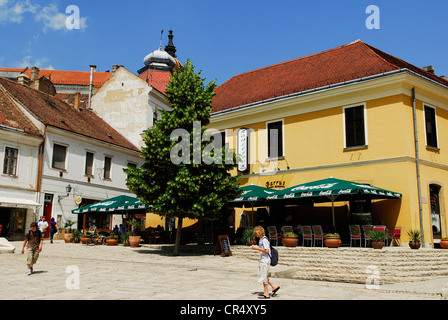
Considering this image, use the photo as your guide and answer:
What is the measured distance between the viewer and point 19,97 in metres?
28.3

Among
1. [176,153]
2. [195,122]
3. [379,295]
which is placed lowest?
[379,295]

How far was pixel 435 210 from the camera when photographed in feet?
59.6

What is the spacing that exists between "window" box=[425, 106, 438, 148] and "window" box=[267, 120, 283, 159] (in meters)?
6.68

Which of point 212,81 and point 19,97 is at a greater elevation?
point 19,97

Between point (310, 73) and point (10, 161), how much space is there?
18.1 meters

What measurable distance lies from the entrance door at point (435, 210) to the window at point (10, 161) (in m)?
22.6

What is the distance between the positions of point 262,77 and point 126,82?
16499mm

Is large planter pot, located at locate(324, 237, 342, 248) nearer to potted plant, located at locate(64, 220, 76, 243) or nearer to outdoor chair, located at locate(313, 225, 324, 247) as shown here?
outdoor chair, located at locate(313, 225, 324, 247)

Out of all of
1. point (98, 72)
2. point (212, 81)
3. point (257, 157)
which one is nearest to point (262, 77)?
point (257, 157)

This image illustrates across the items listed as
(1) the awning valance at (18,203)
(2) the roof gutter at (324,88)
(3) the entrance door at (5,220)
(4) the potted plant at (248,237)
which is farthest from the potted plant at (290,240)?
(3) the entrance door at (5,220)

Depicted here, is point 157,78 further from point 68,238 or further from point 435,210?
point 435,210

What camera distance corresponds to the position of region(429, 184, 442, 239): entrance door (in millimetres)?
17906

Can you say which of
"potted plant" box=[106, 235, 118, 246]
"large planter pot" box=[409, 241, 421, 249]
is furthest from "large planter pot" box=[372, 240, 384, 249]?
"potted plant" box=[106, 235, 118, 246]

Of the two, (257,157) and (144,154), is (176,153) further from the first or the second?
(257,157)
